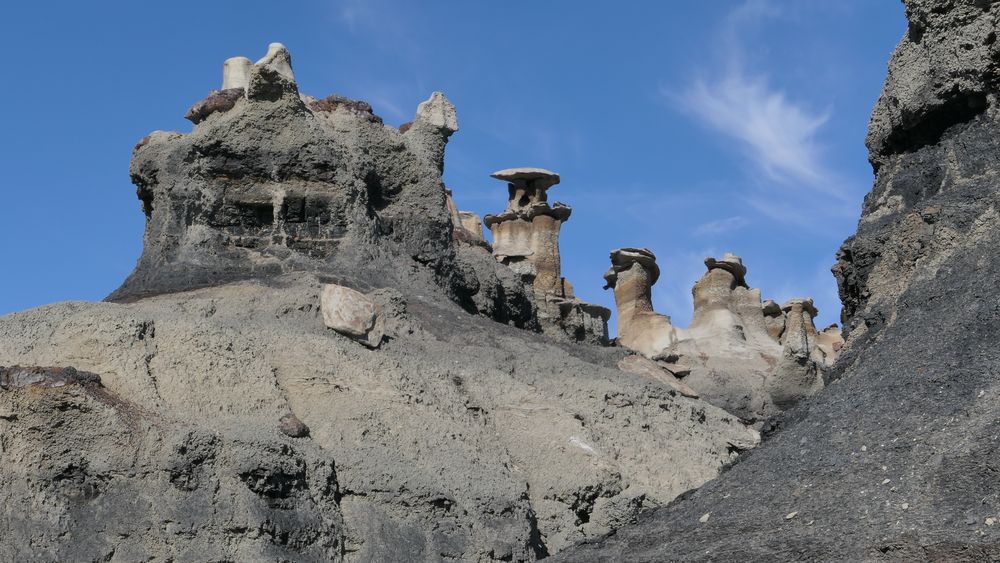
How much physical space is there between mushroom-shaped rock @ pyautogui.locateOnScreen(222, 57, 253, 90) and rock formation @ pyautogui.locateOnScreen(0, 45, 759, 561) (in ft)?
0.11

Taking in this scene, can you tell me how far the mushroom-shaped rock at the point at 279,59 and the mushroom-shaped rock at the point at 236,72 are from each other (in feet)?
2.23

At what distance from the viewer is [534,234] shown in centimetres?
3588

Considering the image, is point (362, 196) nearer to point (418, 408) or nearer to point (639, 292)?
point (418, 408)

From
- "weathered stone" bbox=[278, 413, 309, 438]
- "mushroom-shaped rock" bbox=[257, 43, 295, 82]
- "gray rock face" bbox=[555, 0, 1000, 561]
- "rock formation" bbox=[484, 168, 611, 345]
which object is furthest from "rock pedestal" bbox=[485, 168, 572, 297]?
"gray rock face" bbox=[555, 0, 1000, 561]

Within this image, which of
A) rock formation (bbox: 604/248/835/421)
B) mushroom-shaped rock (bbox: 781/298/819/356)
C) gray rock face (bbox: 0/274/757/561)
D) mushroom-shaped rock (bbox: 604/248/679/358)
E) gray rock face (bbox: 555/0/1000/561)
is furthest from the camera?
mushroom-shaped rock (bbox: 781/298/819/356)

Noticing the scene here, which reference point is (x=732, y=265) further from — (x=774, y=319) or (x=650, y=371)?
(x=650, y=371)

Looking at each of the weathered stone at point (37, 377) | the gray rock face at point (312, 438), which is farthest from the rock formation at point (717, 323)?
the weathered stone at point (37, 377)

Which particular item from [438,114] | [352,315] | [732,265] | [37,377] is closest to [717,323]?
[732,265]

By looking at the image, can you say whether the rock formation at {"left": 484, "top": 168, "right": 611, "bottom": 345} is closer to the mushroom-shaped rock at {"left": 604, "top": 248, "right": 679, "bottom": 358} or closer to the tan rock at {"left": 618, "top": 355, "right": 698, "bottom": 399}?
the mushroom-shaped rock at {"left": 604, "top": 248, "right": 679, "bottom": 358}

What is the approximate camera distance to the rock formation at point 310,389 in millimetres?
12789

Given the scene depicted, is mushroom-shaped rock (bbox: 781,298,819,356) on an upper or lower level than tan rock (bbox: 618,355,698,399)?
upper

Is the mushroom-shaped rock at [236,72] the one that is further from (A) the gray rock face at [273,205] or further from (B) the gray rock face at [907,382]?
(B) the gray rock face at [907,382]

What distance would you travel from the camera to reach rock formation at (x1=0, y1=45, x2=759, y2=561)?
1279cm

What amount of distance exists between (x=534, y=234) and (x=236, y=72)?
13.7m
